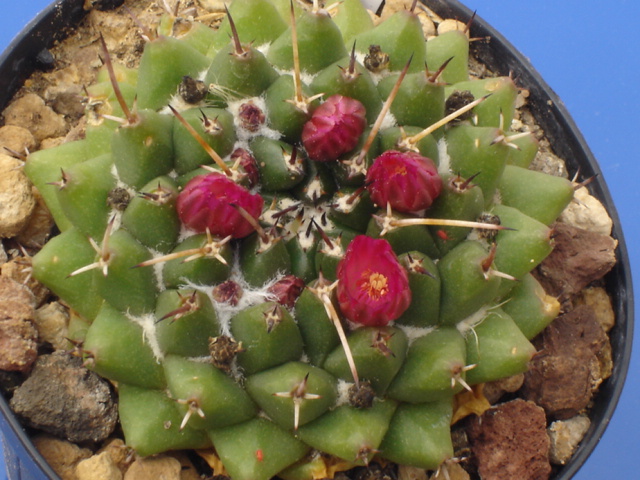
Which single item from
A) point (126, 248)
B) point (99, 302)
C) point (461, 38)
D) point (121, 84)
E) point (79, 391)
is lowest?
point (79, 391)

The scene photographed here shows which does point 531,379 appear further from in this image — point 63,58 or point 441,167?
point 63,58

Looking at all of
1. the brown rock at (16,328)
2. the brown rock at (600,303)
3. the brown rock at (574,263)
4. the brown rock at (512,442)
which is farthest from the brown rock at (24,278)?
the brown rock at (600,303)

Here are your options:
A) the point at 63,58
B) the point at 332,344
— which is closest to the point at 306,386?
the point at 332,344

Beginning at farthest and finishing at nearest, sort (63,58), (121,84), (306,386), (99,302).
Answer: (63,58), (121,84), (99,302), (306,386)

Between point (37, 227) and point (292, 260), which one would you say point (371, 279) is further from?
point (37, 227)

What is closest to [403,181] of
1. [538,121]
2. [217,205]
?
[217,205]

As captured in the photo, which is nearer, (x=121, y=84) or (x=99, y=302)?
(x=99, y=302)

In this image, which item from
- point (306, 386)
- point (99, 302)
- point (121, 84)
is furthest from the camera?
point (121, 84)
